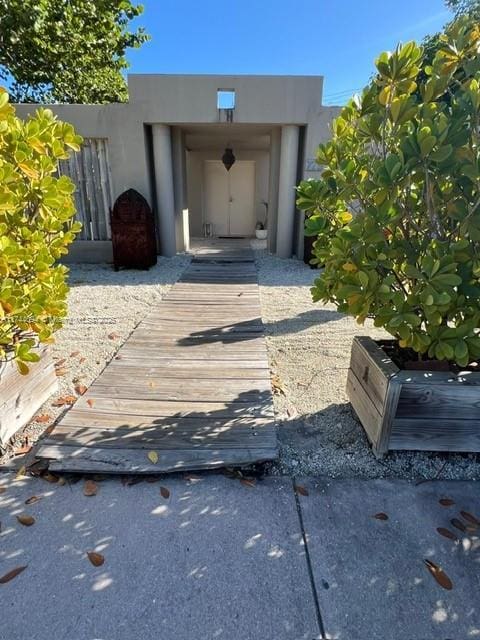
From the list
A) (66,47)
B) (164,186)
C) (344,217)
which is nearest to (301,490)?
(344,217)

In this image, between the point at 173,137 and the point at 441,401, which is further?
the point at 173,137

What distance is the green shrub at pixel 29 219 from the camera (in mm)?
1508

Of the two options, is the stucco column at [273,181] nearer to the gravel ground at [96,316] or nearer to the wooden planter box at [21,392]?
the gravel ground at [96,316]

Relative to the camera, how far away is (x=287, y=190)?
6824mm

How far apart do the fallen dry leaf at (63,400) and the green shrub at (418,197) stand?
1943 millimetres

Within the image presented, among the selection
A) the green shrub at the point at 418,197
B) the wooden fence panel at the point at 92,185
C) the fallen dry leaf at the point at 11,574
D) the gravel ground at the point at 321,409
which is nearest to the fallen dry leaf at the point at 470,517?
the gravel ground at the point at 321,409

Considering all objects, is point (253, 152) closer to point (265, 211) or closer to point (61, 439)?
point (265, 211)

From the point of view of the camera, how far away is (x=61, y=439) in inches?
75.9

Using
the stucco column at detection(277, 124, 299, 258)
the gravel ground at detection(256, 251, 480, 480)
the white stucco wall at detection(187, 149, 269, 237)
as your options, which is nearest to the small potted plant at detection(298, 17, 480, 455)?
the gravel ground at detection(256, 251, 480, 480)

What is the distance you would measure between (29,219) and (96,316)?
7.58ft

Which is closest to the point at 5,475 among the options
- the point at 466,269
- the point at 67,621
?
the point at 67,621

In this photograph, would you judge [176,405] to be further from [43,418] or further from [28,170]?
[28,170]

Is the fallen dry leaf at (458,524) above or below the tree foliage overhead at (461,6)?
below

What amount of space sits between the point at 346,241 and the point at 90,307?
11.9 ft
